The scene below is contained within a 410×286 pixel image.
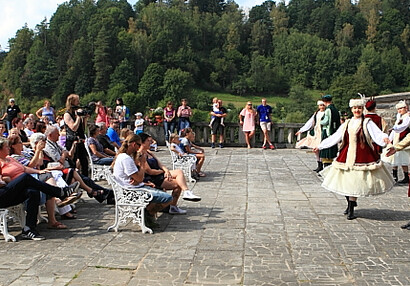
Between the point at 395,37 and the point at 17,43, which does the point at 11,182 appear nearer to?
the point at 17,43

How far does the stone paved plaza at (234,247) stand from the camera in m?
4.86

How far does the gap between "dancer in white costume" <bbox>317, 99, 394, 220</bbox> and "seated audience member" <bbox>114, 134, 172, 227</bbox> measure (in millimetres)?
2618

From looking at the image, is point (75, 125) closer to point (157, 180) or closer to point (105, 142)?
point (105, 142)

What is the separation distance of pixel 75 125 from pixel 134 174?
3.06m

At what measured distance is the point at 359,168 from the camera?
23.6 ft

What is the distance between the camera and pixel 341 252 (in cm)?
562

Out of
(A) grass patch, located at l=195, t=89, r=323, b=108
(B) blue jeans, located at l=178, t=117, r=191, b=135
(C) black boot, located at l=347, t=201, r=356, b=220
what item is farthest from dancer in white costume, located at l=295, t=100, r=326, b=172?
(A) grass patch, located at l=195, t=89, r=323, b=108

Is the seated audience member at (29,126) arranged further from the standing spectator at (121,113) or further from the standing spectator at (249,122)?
the standing spectator at (249,122)

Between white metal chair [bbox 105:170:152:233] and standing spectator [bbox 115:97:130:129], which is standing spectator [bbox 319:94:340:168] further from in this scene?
standing spectator [bbox 115:97:130:129]

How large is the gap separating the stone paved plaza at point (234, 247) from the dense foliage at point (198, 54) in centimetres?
8334

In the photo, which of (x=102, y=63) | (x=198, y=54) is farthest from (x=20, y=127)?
(x=198, y=54)

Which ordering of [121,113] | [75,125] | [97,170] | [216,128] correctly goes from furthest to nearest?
[216,128] → [121,113] → [97,170] → [75,125]

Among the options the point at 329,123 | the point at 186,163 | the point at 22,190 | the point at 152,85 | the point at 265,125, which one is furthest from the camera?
the point at 152,85

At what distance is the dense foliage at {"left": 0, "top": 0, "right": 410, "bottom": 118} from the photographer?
10362cm
